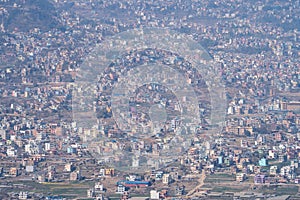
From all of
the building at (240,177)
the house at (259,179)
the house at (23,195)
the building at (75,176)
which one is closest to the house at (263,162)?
the building at (240,177)

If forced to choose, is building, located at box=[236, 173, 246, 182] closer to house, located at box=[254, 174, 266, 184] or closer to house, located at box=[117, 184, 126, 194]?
house, located at box=[254, 174, 266, 184]

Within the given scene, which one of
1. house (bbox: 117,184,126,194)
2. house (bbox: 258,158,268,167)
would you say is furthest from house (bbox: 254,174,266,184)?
house (bbox: 117,184,126,194)

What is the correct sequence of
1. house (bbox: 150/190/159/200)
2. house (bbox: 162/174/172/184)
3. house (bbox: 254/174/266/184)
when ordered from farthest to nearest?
house (bbox: 254/174/266/184), house (bbox: 162/174/172/184), house (bbox: 150/190/159/200)

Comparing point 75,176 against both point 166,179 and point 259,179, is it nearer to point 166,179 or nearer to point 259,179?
point 166,179

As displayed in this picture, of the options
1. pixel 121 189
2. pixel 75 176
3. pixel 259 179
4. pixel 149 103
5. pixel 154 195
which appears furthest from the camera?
pixel 149 103

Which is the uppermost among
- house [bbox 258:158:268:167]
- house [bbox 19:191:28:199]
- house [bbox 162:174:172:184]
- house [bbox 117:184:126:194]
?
house [bbox 258:158:268:167]

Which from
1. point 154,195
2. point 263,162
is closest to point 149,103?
point 263,162

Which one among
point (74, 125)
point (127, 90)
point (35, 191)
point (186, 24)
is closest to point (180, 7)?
point (186, 24)

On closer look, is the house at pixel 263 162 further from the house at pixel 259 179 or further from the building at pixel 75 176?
the building at pixel 75 176

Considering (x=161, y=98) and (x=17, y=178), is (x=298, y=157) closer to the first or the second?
(x=17, y=178)

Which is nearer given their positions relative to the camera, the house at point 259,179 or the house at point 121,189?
the house at point 121,189
